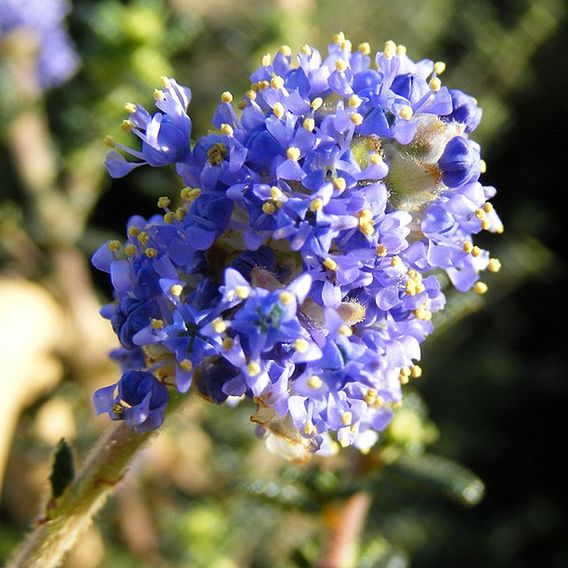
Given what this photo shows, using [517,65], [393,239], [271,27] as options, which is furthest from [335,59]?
[517,65]

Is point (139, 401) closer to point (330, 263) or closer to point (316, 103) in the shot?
point (330, 263)

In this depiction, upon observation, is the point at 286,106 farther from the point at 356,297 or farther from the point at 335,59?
the point at 356,297

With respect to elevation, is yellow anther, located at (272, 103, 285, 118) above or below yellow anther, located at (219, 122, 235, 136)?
above

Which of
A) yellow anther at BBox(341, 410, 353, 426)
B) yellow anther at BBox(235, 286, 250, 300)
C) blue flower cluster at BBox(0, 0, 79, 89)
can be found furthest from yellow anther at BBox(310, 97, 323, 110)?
blue flower cluster at BBox(0, 0, 79, 89)

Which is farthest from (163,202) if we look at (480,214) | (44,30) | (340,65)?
(44,30)

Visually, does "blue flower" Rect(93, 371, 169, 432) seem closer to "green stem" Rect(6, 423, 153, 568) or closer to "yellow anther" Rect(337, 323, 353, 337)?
"green stem" Rect(6, 423, 153, 568)

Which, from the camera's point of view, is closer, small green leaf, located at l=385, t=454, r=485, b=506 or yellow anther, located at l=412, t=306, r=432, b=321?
yellow anther, located at l=412, t=306, r=432, b=321

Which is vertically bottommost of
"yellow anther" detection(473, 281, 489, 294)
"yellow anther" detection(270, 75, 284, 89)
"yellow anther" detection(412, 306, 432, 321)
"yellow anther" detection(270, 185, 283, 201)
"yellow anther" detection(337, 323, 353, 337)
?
"yellow anther" detection(337, 323, 353, 337)
